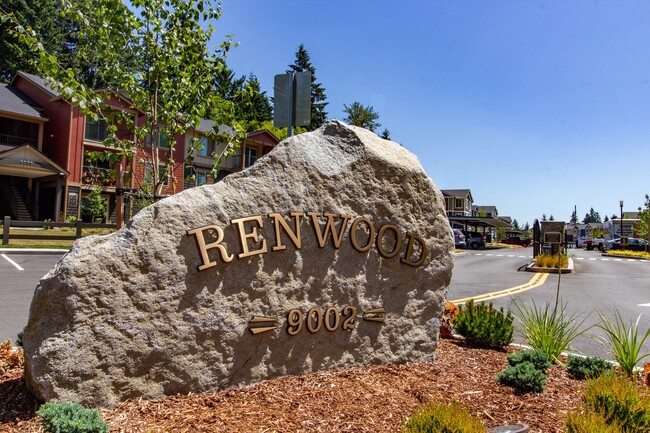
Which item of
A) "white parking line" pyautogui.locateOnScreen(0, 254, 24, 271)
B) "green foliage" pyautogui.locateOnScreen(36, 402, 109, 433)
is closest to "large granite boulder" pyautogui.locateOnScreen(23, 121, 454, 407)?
"green foliage" pyautogui.locateOnScreen(36, 402, 109, 433)

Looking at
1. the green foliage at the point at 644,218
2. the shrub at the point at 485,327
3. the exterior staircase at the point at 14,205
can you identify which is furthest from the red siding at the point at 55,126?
the green foliage at the point at 644,218

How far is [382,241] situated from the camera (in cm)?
471

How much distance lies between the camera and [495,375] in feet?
15.3

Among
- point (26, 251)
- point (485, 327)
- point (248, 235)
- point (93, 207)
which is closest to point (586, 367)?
point (485, 327)

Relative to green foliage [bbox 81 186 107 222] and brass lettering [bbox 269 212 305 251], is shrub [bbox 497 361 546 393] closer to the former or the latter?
brass lettering [bbox 269 212 305 251]

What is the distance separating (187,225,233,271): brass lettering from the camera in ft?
12.1

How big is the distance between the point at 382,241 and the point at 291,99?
3825 millimetres

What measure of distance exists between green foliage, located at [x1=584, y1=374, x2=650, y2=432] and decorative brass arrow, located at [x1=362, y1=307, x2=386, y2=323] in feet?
5.93

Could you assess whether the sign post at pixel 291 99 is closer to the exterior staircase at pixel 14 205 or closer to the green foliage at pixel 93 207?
the green foliage at pixel 93 207

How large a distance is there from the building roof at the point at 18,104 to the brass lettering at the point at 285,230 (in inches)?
1254

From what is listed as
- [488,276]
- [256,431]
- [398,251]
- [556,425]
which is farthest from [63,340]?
[488,276]

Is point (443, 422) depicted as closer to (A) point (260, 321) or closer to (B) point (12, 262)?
(A) point (260, 321)

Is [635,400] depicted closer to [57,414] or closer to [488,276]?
[57,414]

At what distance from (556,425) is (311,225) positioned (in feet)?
8.04
